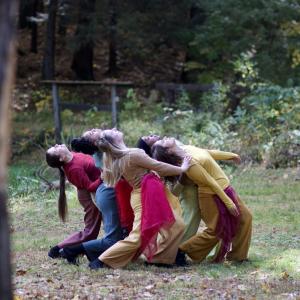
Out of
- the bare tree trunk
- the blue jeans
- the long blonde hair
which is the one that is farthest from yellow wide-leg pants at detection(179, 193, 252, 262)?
the bare tree trunk

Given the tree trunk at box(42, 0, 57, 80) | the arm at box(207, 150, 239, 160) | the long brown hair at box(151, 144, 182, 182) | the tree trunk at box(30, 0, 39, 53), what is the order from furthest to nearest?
the tree trunk at box(30, 0, 39, 53) < the tree trunk at box(42, 0, 57, 80) < the arm at box(207, 150, 239, 160) < the long brown hair at box(151, 144, 182, 182)

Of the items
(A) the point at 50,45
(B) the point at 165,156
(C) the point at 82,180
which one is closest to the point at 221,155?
(B) the point at 165,156

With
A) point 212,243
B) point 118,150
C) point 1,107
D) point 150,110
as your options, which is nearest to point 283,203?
point 212,243

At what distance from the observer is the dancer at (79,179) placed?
29.7ft

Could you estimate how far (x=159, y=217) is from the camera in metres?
8.59

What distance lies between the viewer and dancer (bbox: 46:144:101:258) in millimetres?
9039

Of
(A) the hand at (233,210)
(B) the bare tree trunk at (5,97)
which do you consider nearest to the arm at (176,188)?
(A) the hand at (233,210)

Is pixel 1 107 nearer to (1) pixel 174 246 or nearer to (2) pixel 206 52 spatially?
(1) pixel 174 246

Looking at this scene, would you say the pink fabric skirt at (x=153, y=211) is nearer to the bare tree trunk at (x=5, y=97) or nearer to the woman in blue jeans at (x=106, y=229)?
the woman in blue jeans at (x=106, y=229)

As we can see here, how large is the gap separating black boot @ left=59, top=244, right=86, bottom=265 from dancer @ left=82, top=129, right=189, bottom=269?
10.1 inches

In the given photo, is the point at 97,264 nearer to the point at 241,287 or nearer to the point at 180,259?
the point at 180,259

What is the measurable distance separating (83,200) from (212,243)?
1578 mm

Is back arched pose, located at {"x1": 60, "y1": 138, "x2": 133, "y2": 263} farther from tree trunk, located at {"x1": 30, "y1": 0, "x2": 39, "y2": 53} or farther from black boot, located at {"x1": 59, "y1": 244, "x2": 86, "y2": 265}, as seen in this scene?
tree trunk, located at {"x1": 30, "y1": 0, "x2": 39, "y2": 53}

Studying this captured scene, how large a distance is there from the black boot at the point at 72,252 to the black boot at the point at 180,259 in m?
1.05
